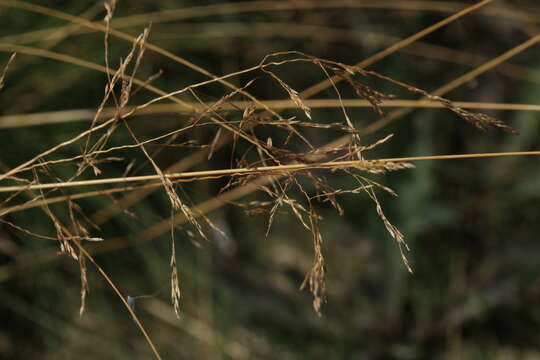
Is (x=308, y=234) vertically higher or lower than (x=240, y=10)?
lower

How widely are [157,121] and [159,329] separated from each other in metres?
0.34

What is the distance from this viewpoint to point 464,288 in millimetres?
1000

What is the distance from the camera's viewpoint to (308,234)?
3.79ft

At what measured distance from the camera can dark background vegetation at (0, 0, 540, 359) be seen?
868 mm

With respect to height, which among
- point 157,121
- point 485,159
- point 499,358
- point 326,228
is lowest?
point 499,358

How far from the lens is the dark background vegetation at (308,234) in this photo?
87 centimetres

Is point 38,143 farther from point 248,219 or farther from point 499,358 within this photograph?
point 499,358

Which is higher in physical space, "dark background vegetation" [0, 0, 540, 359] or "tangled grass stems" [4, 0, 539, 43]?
"tangled grass stems" [4, 0, 539, 43]

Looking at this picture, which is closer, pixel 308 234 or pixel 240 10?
pixel 240 10

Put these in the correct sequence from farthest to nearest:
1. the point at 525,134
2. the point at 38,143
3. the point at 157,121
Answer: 1. the point at 525,134
2. the point at 157,121
3. the point at 38,143

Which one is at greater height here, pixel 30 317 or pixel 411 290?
pixel 30 317

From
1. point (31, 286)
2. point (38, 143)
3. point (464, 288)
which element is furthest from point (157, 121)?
point (464, 288)

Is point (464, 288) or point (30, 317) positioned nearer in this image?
point (30, 317)

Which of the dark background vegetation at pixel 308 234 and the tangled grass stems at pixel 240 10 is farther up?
the tangled grass stems at pixel 240 10
